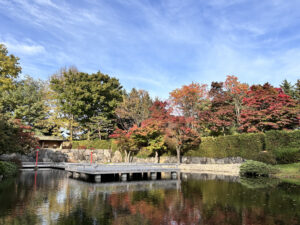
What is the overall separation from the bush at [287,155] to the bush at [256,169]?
206 centimetres

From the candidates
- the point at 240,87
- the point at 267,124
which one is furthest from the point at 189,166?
the point at 240,87

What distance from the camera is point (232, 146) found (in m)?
27.3

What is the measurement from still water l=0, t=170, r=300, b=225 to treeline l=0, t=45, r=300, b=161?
8.28 m

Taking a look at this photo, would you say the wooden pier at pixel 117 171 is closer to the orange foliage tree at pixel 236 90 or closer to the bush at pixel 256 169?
the bush at pixel 256 169

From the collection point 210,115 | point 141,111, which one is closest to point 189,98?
point 210,115

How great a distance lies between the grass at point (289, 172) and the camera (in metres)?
20.7

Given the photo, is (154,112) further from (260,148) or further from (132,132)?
(260,148)

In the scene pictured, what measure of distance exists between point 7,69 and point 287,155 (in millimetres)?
26264

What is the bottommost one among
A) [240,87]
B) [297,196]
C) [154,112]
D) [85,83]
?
[297,196]

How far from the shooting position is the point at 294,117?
2883 centimetres

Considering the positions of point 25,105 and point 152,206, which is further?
point 25,105

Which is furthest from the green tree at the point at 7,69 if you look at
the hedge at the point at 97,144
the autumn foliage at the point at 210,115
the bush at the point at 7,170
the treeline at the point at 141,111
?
the hedge at the point at 97,144

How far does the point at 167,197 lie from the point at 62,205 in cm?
571

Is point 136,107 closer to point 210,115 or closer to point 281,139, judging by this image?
point 210,115
